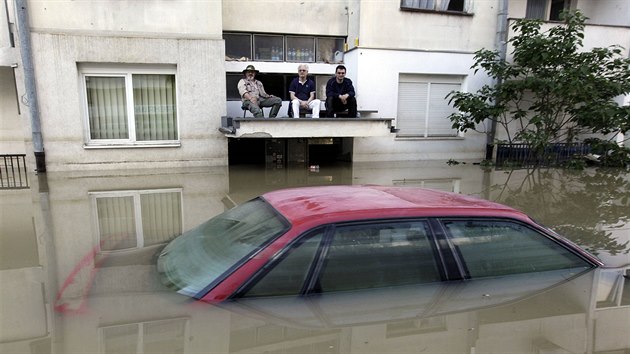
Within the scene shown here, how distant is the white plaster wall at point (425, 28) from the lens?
11.2 meters

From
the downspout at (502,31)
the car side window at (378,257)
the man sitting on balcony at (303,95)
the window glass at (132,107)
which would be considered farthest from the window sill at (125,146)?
the downspout at (502,31)

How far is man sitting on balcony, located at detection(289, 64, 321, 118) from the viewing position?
10039 millimetres

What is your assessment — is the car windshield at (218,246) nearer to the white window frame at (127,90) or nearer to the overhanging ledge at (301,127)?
the overhanging ledge at (301,127)

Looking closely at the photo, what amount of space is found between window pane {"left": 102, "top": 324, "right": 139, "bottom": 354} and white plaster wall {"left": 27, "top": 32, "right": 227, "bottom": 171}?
24.9 ft

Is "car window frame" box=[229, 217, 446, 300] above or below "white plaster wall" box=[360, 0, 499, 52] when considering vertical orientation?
below

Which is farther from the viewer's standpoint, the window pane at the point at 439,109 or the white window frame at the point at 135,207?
the window pane at the point at 439,109

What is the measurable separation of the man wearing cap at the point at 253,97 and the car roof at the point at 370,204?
6.26 metres

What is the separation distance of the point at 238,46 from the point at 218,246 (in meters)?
9.45

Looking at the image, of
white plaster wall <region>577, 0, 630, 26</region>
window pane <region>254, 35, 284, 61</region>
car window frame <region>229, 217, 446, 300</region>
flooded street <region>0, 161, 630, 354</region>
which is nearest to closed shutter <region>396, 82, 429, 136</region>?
window pane <region>254, 35, 284, 61</region>

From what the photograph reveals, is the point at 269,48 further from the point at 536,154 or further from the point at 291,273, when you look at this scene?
the point at 291,273

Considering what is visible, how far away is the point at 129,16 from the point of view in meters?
9.41

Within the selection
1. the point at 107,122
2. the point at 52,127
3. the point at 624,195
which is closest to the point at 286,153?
the point at 107,122

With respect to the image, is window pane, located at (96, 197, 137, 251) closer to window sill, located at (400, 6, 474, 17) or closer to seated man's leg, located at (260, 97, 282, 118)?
seated man's leg, located at (260, 97, 282, 118)

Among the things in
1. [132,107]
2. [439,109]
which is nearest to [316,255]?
[132,107]
